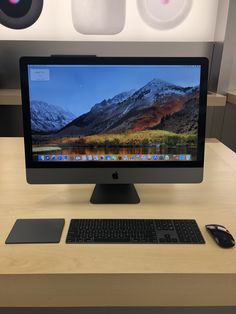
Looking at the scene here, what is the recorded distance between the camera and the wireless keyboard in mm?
900

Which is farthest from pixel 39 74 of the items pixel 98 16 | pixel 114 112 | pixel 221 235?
pixel 98 16

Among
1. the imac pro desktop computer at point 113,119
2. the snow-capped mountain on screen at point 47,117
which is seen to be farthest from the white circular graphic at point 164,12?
the snow-capped mountain on screen at point 47,117

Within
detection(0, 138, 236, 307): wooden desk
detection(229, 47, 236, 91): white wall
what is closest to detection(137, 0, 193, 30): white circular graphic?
detection(229, 47, 236, 91): white wall

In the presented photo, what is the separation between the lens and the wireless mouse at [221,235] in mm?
877

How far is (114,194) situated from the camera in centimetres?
116

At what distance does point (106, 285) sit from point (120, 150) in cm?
46

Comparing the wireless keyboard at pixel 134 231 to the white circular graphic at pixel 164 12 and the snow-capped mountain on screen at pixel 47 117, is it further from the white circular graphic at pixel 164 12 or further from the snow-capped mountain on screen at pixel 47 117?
the white circular graphic at pixel 164 12

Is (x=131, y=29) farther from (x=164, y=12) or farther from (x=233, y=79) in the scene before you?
(x=233, y=79)

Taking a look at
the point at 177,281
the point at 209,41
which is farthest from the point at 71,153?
the point at 209,41

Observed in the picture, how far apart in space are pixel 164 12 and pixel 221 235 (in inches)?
97.9

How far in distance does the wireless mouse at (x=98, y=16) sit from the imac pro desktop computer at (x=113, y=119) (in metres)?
2.04

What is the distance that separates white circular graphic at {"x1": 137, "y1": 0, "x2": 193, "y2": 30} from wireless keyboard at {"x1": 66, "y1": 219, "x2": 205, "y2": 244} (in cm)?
238

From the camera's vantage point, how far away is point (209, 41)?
2.99 metres

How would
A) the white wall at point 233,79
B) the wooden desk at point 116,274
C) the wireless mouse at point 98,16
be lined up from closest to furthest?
the wooden desk at point 116,274, the wireless mouse at point 98,16, the white wall at point 233,79
